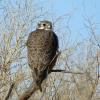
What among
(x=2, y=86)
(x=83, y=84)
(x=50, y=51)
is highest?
(x=50, y=51)

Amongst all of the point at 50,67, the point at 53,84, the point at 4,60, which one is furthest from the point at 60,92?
the point at 4,60

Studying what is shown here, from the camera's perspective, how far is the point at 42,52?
7.13 m

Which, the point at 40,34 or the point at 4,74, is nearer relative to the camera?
the point at 40,34

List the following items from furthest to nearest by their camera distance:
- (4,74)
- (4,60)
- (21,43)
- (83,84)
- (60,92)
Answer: (21,43)
(4,60)
(4,74)
(60,92)
(83,84)

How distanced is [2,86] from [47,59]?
8.02ft

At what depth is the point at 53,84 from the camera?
759 centimetres

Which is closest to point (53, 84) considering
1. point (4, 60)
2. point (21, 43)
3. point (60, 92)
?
point (60, 92)

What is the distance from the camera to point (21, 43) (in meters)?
10.4

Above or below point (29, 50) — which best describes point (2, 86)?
below

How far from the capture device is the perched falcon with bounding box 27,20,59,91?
6.83 m

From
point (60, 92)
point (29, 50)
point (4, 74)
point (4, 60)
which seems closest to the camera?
point (29, 50)

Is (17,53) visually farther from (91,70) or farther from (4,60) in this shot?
(91,70)

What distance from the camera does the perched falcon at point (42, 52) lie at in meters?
6.83

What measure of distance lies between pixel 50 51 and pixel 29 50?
0.40m
